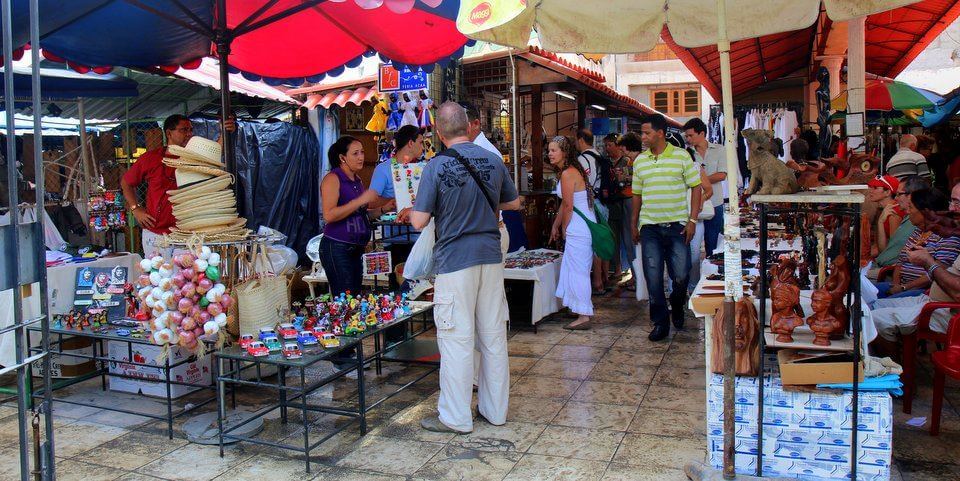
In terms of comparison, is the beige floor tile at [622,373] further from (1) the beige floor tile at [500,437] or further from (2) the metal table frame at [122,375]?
(2) the metal table frame at [122,375]

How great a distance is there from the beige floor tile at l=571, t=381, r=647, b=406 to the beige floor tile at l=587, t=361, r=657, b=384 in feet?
0.32

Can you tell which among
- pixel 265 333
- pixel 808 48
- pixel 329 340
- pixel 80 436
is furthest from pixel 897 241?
pixel 808 48

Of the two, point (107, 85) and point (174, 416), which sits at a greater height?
point (107, 85)

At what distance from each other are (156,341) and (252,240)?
83cm

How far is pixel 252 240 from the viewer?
454cm

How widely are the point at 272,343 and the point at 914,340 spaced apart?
11.9 ft

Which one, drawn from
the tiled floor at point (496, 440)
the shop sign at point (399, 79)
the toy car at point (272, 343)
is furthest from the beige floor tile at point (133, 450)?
the shop sign at point (399, 79)

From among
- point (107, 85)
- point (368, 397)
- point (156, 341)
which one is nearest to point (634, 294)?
point (368, 397)

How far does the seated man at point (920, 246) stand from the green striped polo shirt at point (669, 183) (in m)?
1.63

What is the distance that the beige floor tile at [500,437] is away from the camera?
4.08m

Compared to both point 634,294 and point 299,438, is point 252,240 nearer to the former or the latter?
point 299,438

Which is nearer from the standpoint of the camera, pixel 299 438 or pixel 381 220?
pixel 299 438

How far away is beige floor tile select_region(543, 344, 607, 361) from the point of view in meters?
5.88

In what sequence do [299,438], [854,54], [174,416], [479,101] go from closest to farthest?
[299,438] < [174,416] < [854,54] < [479,101]
